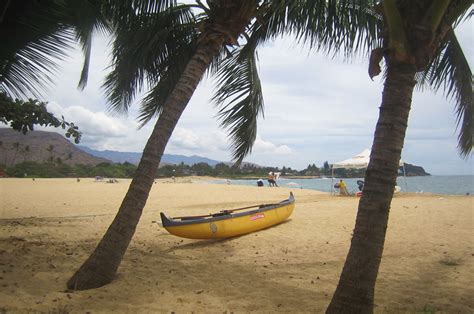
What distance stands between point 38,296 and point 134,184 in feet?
5.03

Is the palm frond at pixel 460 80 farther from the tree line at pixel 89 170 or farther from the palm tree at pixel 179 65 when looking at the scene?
the tree line at pixel 89 170

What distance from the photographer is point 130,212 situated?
4.48 m

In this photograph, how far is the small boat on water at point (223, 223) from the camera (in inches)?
269

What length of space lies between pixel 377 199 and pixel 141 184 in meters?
2.79

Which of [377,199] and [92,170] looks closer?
[377,199]

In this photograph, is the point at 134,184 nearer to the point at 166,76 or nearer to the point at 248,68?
the point at 166,76

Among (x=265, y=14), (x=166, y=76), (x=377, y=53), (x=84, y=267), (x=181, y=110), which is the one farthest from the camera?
(x=166, y=76)

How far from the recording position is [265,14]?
21.0 ft

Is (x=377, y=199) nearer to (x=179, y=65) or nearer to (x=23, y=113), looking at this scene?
(x=23, y=113)

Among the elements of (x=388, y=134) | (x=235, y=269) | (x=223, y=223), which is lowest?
(x=235, y=269)

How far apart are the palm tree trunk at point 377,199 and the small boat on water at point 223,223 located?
4239 mm

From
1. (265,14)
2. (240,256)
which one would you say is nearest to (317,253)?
(240,256)

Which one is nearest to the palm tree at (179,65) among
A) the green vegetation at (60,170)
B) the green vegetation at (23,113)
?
the green vegetation at (23,113)

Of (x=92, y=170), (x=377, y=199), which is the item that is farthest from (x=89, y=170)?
(x=377, y=199)
